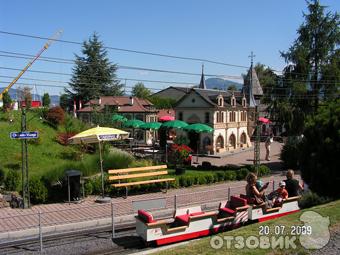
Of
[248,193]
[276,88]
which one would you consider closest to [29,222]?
[248,193]

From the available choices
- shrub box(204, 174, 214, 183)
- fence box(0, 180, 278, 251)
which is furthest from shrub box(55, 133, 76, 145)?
fence box(0, 180, 278, 251)

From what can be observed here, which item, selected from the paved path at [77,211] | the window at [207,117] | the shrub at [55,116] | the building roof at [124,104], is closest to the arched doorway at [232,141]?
the window at [207,117]

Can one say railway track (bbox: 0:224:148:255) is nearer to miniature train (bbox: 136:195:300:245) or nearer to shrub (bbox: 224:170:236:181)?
miniature train (bbox: 136:195:300:245)

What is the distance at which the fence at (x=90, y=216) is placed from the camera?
1204 cm

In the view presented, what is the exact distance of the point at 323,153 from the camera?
12820 mm

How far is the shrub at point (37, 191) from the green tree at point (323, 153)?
32.7 ft

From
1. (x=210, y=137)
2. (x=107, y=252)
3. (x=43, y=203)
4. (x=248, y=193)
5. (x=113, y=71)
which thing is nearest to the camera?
(x=107, y=252)

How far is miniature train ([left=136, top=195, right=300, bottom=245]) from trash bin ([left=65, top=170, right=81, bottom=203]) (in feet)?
19.5

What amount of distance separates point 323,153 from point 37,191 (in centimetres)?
1078

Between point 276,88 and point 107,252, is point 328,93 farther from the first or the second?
point 107,252

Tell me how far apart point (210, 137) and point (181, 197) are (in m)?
29.5

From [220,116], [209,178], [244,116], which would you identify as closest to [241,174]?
[209,178]

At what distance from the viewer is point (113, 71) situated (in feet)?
250

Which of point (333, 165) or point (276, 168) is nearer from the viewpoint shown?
point (333, 165)
